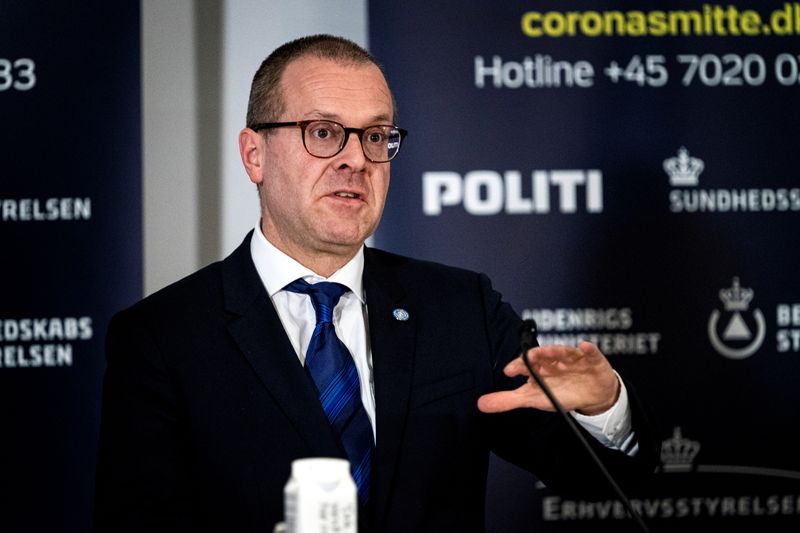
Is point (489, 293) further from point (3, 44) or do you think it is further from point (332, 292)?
point (3, 44)

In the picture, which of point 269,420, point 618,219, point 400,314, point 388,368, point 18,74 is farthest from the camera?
point 618,219

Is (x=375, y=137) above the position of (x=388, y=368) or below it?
above

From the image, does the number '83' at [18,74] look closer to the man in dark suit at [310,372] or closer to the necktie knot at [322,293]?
the man in dark suit at [310,372]

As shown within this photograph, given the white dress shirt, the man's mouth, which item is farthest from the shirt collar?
the man's mouth

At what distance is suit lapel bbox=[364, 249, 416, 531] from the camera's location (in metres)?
1.73

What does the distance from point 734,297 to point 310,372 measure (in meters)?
1.62

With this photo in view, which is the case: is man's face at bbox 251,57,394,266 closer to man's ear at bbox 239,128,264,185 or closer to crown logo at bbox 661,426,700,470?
man's ear at bbox 239,128,264,185

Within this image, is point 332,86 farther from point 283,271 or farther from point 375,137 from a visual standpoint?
point 283,271

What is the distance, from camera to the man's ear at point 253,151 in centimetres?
197

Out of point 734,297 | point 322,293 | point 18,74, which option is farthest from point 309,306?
point 734,297

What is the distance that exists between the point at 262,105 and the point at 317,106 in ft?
0.53

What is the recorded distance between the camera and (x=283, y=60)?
193 cm

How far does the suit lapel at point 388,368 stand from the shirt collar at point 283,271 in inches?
1.5

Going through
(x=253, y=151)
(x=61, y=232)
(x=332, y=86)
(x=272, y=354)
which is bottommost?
(x=272, y=354)
